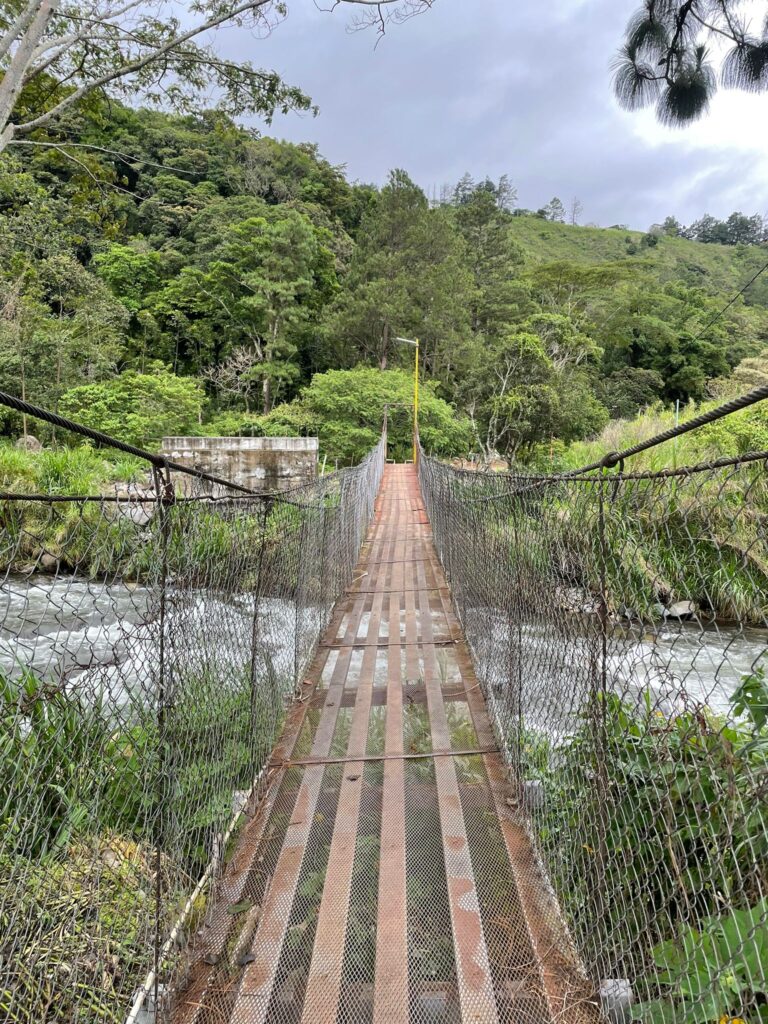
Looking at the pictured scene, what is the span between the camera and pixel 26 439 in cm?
1109

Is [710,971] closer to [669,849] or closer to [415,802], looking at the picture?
[669,849]

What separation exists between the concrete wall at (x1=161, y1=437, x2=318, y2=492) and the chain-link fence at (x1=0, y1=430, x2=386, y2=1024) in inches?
242

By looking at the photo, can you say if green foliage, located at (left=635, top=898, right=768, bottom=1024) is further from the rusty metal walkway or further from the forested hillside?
the forested hillside

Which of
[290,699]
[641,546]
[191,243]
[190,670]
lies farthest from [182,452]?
[191,243]

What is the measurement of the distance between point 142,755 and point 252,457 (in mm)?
7442

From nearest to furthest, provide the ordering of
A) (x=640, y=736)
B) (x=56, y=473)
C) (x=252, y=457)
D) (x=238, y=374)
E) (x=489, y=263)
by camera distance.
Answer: (x=640, y=736) → (x=56, y=473) → (x=252, y=457) → (x=238, y=374) → (x=489, y=263)

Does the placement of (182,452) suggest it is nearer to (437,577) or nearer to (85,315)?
(437,577)

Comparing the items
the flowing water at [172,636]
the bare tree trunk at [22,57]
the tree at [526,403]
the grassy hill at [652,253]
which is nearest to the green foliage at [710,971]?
the flowing water at [172,636]

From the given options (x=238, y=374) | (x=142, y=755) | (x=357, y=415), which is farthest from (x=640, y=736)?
(x=238, y=374)

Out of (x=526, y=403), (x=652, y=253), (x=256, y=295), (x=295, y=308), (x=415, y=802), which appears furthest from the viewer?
(x=652, y=253)

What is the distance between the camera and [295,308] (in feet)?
66.0

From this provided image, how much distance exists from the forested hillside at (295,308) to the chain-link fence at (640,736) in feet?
22.0

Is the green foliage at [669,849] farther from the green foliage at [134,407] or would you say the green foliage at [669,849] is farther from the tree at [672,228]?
the tree at [672,228]

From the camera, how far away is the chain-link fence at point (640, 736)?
79 cm
